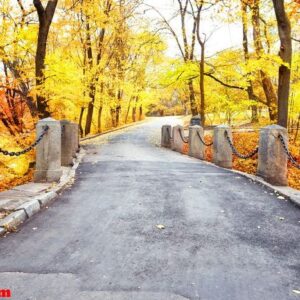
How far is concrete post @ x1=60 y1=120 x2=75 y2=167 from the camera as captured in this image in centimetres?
1159

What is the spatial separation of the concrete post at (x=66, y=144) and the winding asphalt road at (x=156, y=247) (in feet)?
11.9

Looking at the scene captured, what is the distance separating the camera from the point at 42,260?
4320mm

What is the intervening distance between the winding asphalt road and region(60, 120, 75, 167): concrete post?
3634 millimetres

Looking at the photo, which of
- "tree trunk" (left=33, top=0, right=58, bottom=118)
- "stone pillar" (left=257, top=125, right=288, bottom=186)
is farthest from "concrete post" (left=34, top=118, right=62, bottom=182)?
"tree trunk" (left=33, top=0, right=58, bottom=118)

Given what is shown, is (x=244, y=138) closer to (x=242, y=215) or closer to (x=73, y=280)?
(x=242, y=215)

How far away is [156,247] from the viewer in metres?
4.75

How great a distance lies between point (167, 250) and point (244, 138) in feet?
58.8

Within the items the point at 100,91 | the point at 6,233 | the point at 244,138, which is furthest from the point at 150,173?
the point at 100,91

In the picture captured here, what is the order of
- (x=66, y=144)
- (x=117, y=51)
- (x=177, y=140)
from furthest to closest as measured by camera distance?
(x=117, y=51)
(x=177, y=140)
(x=66, y=144)

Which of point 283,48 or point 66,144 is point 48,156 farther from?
point 283,48

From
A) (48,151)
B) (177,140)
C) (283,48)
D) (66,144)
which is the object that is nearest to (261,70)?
(283,48)

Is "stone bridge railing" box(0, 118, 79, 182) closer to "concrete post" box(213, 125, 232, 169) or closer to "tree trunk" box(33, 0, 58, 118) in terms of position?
"concrete post" box(213, 125, 232, 169)

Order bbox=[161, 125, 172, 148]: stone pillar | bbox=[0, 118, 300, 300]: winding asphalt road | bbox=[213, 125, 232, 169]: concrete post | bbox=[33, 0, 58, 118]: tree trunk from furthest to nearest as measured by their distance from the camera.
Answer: bbox=[161, 125, 172, 148]: stone pillar, bbox=[33, 0, 58, 118]: tree trunk, bbox=[213, 125, 232, 169]: concrete post, bbox=[0, 118, 300, 300]: winding asphalt road

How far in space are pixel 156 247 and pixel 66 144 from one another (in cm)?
758
